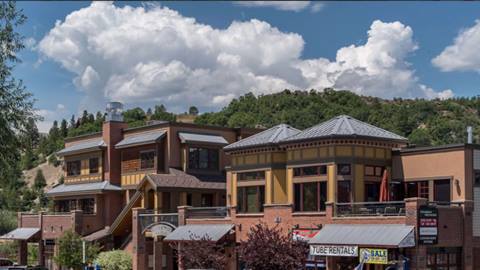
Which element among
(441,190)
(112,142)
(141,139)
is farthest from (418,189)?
(112,142)

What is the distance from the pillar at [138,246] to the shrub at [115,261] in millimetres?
1193

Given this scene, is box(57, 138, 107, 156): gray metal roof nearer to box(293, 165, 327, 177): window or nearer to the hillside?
box(293, 165, 327, 177): window

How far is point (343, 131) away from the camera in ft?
119

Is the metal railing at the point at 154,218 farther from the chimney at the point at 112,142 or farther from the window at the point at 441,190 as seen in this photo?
the window at the point at 441,190

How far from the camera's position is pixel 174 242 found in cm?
4419

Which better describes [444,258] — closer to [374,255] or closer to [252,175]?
[374,255]

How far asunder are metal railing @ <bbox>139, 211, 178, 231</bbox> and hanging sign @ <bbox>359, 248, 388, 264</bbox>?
15.7 meters

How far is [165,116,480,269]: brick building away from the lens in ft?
104

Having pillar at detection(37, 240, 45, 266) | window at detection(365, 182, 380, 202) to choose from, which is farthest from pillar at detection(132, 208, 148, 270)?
window at detection(365, 182, 380, 202)

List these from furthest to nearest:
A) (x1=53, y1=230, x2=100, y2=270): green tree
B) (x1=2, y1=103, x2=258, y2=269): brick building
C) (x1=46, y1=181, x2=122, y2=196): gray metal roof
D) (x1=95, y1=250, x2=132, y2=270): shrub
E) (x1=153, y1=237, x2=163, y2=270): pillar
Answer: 1. (x1=46, y1=181, x2=122, y2=196): gray metal roof
2. (x1=53, y1=230, x2=100, y2=270): green tree
3. (x1=2, y1=103, x2=258, y2=269): brick building
4. (x1=95, y1=250, x2=132, y2=270): shrub
5. (x1=153, y1=237, x2=163, y2=270): pillar

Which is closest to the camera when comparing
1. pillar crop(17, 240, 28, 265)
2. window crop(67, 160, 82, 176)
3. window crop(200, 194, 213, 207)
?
window crop(200, 194, 213, 207)

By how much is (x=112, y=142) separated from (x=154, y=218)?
37.2 ft

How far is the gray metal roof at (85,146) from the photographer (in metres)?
56.6

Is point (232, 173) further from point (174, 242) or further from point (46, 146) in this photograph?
point (46, 146)
